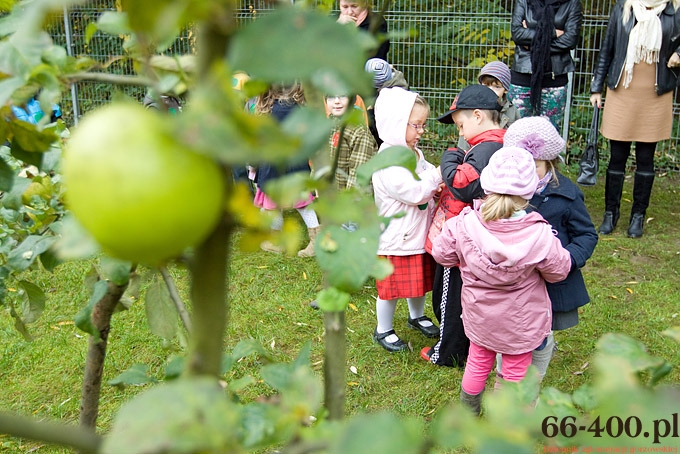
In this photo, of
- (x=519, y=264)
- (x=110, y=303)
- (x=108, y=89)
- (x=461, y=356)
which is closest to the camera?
(x=110, y=303)

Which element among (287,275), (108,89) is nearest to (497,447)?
(287,275)

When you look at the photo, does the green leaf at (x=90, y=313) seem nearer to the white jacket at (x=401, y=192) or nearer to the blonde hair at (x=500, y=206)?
the blonde hair at (x=500, y=206)

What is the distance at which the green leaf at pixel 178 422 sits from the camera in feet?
1.47

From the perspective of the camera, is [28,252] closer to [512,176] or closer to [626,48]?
[512,176]

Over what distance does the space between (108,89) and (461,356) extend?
293 inches

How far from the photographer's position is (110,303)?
1.19 m

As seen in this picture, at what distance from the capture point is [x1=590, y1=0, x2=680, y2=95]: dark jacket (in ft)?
16.8

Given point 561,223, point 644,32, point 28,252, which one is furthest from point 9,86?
point 644,32

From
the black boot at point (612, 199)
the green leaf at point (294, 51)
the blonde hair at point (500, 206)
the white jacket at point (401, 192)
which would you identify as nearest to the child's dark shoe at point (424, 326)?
the white jacket at point (401, 192)

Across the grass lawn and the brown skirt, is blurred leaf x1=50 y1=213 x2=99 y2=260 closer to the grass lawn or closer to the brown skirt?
the grass lawn

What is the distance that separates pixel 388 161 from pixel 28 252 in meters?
0.99

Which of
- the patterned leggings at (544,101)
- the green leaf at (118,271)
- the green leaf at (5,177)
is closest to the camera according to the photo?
the green leaf at (5,177)

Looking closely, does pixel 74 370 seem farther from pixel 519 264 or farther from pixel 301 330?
pixel 519 264

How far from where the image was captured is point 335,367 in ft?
2.43
